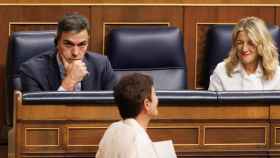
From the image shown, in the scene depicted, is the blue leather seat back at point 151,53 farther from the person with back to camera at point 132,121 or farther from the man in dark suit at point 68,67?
the person with back to camera at point 132,121

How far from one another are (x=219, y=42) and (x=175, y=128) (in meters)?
1.64

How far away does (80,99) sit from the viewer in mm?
3227

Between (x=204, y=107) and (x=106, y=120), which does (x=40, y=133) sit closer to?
(x=106, y=120)

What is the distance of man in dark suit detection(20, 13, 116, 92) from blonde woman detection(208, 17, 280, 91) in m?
0.66

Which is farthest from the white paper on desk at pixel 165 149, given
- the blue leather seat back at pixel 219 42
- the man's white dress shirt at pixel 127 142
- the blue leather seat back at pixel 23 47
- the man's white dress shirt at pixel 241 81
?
the blue leather seat back at pixel 219 42

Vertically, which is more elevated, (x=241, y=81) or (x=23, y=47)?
(x=23, y=47)

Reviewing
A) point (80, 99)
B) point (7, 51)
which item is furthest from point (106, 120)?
point (7, 51)

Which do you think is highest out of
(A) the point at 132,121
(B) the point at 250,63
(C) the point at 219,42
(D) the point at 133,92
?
(C) the point at 219,42

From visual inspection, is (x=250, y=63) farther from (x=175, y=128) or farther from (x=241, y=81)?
(x=175, y=128)

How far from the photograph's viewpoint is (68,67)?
385cm

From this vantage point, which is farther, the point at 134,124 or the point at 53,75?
the point at 53,75

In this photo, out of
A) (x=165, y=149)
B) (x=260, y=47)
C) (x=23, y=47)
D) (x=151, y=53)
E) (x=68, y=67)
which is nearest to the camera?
(x=165, y=149)

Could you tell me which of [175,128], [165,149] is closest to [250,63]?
[175,128]

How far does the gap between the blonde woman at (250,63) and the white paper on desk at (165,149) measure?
1.28 metres
